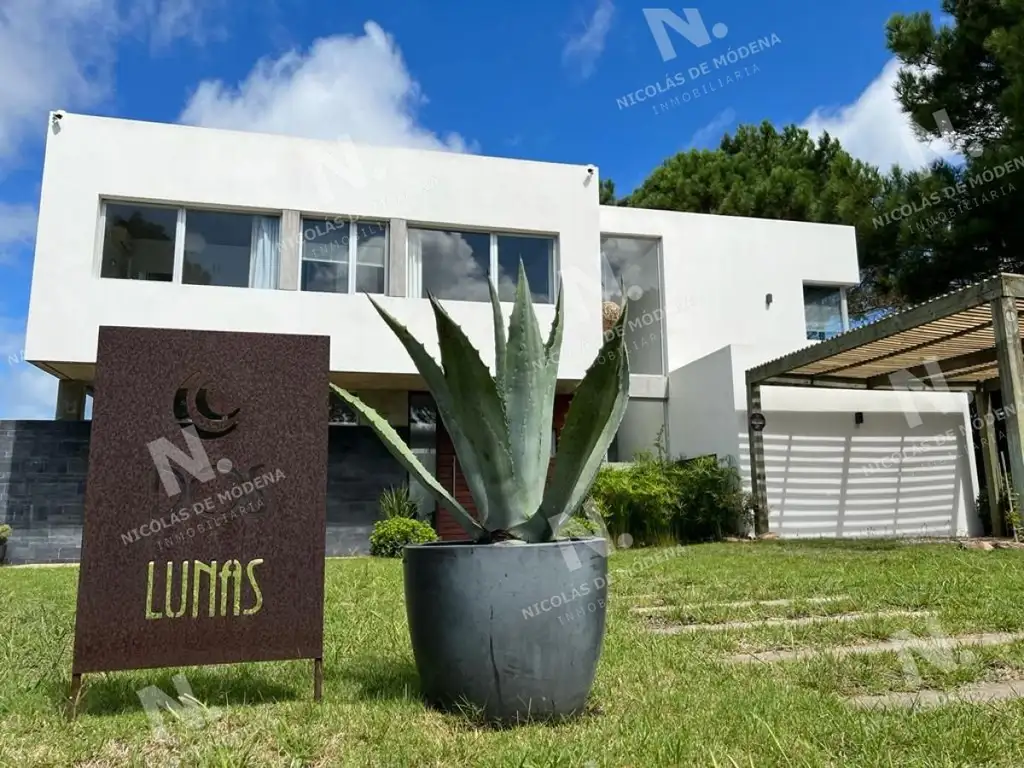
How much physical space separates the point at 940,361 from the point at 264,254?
1063 cm

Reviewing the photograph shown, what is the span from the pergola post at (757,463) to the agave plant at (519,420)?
9.57 m

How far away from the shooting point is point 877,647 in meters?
3.52

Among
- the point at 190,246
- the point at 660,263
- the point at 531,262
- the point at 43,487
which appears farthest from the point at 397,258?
the point at 43,487

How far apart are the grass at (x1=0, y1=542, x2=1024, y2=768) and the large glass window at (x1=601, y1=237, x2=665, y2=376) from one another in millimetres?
9856

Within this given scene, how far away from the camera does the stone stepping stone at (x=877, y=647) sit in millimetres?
3379

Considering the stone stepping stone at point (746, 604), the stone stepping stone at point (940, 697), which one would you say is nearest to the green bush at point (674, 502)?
the stone stepping stone at point (746, 604)

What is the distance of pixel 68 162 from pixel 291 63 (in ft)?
12.0

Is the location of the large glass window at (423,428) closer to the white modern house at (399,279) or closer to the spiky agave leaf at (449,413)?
the white modern house at (399,279)

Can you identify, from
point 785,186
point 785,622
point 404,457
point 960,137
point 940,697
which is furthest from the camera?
point 785,186

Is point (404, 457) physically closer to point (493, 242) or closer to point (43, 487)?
point (493, 242)

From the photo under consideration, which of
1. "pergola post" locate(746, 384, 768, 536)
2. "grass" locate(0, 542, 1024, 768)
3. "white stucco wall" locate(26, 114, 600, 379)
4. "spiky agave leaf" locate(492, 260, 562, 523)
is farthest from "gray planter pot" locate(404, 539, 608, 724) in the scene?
"pergola post" locate(746, 384, 768, 536)

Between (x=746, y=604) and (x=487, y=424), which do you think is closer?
(x=487, y=424)

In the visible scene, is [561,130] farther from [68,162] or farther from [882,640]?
[882,640]

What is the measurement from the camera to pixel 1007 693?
2734 mm
